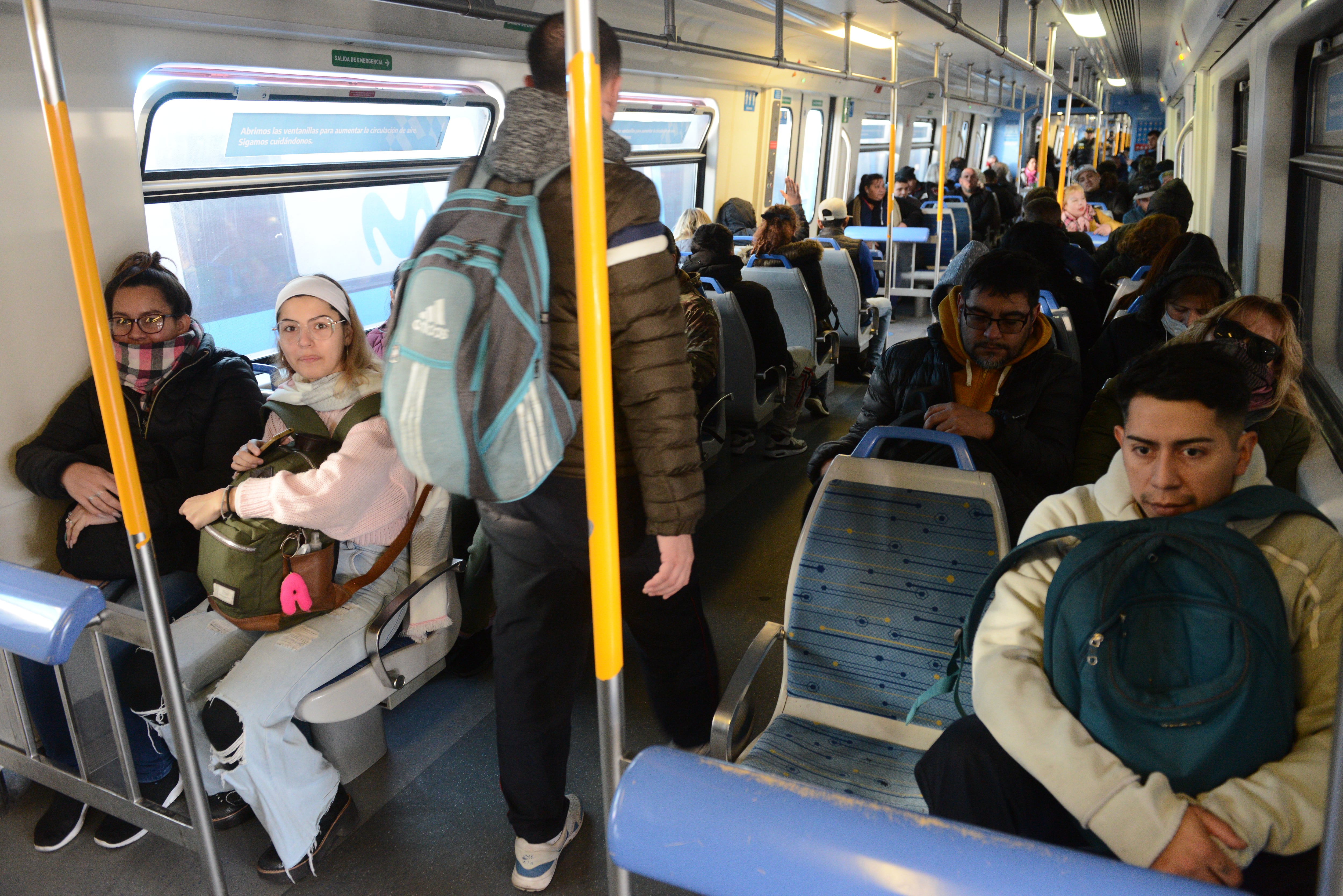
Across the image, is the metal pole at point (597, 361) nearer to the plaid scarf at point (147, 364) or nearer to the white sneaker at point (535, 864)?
the white sneaker at point (535, 864)

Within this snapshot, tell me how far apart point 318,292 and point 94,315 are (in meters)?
1.00

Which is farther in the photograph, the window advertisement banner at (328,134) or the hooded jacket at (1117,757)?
the window advertisement banner at (328,134)

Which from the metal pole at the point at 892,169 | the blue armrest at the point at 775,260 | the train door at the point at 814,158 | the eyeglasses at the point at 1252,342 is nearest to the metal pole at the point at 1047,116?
the metal pole at the point at 892,169

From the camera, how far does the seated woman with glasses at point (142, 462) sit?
2562mm

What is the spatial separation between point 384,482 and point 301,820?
2.84ft

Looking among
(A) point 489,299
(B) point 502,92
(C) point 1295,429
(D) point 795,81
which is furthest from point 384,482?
(D) point 795,81

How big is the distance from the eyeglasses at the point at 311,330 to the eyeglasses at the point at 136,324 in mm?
530

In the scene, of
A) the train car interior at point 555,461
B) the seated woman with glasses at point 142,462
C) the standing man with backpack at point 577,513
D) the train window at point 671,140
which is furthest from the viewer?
the train window at point 671,140

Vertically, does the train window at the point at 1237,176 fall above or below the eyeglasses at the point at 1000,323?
above

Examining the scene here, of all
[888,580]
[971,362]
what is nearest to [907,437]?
[888,580]

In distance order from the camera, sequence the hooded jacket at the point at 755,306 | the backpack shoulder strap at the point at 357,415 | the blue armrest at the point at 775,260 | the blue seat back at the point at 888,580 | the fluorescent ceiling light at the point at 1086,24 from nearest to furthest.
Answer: the blue seat back at the point at 888,580
the backpack shoulder strap at the point at 357,415
the hooded jacket at the point at 755,306
the blue armrest at the point at 775,260
the fluorescent ceiling light at the point at 1086,24

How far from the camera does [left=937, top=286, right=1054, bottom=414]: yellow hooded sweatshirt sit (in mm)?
2842

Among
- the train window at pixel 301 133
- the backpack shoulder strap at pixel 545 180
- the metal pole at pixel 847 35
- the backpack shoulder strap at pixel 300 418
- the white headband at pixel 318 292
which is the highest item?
the metal pole at pixel 847 35

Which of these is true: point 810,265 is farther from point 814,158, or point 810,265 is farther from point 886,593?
point 814,158
